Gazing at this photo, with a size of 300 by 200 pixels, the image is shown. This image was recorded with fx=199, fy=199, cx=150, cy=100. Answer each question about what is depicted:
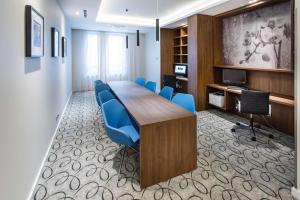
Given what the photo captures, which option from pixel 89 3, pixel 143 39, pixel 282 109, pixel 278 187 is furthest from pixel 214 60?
pixel 143 39

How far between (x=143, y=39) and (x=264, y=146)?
758 centimetres

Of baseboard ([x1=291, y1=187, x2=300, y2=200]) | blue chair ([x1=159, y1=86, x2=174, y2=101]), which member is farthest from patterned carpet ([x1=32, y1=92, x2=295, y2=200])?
blue chair ([x1=159, y1=86, x2=174, y2=101])

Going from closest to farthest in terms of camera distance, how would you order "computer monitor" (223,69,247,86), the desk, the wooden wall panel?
1. the desk
2. "computer monitor" (223,69,247,86)
3. the wooden wall panel

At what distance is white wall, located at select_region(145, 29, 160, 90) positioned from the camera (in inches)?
320

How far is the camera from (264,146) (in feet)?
10.5

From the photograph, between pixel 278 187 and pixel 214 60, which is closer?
pixel 278 187

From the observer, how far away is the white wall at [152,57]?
8.13 m

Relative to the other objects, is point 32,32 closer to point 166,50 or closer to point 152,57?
point 166,50

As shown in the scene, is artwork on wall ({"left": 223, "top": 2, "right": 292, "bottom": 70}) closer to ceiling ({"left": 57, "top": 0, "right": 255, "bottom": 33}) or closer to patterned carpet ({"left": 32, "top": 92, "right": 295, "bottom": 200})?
ceiling ({"left": 57, "top": 0, "right": 255, "bottom": 33})

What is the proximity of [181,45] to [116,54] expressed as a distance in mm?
3223

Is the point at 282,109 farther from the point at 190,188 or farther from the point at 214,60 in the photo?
the point at 190,188

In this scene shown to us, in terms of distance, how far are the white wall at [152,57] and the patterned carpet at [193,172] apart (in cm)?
482

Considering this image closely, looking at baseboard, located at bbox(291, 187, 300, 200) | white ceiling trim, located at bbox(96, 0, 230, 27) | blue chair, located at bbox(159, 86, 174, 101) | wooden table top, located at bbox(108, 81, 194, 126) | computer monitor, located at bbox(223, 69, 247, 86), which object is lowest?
baseboard, located at bbox(291, 187, 300, 200)

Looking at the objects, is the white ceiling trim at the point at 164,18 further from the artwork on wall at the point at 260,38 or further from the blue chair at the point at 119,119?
the blue chair at the point at 119,119
